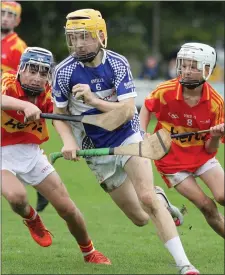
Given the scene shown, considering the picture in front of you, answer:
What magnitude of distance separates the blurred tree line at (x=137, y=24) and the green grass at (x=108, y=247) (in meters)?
20.4

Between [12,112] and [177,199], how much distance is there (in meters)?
5.85

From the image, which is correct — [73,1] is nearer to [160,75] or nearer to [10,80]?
[160,75]

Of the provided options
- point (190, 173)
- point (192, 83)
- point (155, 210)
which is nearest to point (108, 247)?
point (190, 173)

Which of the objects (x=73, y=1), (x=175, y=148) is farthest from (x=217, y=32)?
(x=175, y=148)

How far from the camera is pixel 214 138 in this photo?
820cm

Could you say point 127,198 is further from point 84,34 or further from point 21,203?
point 84,34

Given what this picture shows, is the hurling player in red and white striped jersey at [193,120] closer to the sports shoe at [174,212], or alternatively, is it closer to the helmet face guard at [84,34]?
the sports shoe at [174,212]

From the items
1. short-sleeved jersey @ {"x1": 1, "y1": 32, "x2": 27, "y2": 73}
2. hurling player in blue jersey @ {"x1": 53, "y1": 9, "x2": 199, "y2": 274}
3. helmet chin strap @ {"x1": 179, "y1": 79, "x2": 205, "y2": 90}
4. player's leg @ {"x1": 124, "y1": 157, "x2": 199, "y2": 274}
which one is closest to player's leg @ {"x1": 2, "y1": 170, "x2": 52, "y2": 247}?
hurling player in blue jersey @ {"x1": 53, "y1": 9, "x2": 199, "y2": 274}

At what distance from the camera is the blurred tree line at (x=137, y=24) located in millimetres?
32875

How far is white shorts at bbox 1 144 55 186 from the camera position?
8.13 m

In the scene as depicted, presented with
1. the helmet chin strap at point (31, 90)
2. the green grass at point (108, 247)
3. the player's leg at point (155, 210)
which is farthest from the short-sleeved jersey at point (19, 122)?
the green grass at point (108, 247)

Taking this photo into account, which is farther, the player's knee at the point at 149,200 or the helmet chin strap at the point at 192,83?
the helmet chin strap at the point at 192,83

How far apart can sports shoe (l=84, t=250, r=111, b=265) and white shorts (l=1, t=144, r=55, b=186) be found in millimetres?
889

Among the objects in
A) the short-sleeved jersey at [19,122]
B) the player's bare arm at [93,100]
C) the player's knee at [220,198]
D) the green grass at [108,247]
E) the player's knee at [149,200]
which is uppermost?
the player's bare arm at [93,100]
